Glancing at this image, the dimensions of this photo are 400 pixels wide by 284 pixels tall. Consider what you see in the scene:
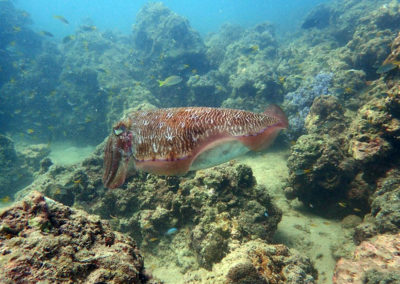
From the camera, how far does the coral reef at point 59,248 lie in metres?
1.36

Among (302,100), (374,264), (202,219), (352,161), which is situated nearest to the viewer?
(374,264)

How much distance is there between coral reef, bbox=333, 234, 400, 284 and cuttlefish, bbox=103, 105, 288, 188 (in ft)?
7.89

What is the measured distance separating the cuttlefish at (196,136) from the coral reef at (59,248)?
31.5 inches

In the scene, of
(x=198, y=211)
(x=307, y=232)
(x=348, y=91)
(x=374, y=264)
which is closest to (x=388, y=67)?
(x=348, y=91)

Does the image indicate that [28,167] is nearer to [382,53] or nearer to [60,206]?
[60,206]

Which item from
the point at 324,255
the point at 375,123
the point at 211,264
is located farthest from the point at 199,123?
the point at 375,123

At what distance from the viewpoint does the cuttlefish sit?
208 cm

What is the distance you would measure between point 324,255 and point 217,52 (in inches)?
763

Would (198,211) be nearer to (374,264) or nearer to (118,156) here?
(118,156)

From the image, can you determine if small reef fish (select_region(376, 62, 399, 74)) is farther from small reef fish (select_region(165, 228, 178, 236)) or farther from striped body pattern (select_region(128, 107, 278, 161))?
small reef fish (select_region(165, 228, 178, 236))

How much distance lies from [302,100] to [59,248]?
10.6 meters

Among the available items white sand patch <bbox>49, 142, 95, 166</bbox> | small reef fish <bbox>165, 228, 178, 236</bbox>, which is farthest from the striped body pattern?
white sand patch <bbox>49, 142, 95, 166</bbox>

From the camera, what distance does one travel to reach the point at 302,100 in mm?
9969

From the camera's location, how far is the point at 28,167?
45.3 ft
